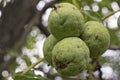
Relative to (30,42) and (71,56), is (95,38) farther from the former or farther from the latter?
(30,42)

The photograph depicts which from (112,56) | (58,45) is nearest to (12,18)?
(112,56)

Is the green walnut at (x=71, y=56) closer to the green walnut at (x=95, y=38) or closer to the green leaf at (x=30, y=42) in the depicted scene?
the green walnut at (x=95, y=38)

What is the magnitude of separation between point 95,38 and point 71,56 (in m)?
0.16

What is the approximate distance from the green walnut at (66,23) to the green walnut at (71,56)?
47mm

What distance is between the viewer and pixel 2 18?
13.8ft

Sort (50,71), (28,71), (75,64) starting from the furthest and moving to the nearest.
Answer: (50,71), (28,71), (75,64)

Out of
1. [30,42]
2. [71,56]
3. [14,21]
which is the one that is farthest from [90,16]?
[14,21]

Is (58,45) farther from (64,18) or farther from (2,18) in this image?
(2,18)

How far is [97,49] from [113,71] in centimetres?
110

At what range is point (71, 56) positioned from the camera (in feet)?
4.43

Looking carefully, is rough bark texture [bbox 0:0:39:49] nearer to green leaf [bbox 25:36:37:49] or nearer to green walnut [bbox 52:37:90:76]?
green leaf [bbox 25:36:37:49]

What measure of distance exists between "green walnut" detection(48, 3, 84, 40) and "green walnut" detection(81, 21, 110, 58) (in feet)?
0.13

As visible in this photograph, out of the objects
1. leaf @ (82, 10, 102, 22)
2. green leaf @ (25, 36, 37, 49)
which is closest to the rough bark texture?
green leaf @ (25, 36, 37, 49)

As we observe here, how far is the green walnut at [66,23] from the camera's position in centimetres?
142
